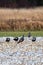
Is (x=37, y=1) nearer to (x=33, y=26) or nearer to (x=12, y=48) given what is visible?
(x=33, y=26)

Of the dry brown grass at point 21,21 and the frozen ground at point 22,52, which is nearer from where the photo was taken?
the frozen ground at point 22,52

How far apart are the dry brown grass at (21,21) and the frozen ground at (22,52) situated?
7.25 metres

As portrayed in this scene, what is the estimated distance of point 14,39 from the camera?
50.8 ft

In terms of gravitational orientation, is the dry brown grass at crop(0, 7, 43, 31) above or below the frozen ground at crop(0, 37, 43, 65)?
below

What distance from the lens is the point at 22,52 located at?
42.8 feet

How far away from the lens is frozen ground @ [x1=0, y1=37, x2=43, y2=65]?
1150 centimetres

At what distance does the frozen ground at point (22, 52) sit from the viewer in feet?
37.7

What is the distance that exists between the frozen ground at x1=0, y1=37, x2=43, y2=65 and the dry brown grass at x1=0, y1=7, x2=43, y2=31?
7251mm

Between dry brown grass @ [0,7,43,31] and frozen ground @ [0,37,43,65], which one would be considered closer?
frozen ground @ [0,37,43,65]

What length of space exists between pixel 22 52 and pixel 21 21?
36.6 ft

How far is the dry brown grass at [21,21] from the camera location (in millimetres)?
23234

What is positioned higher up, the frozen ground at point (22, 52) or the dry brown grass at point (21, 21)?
the frozen ground at point (22, 52)

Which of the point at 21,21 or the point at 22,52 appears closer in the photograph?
the point at 22,52

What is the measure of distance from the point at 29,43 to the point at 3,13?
34.8ft
